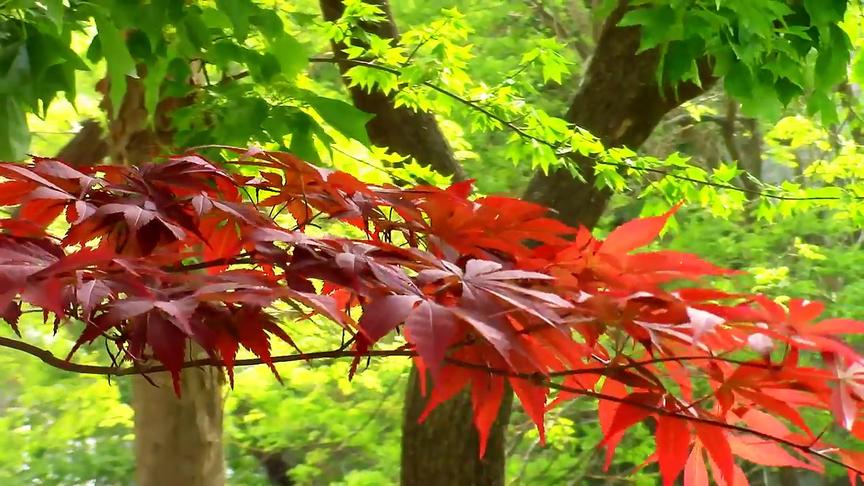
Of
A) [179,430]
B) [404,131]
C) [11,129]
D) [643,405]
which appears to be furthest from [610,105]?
[643,405]

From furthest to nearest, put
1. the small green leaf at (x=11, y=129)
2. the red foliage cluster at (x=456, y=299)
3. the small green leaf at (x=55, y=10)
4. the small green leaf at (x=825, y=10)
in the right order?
the small green leaf at (x=825, y=10), the small green leaf at (x=11, y=129), the small green leaf at (x=55, y=10), the red foliage cluster at (x=456, y=299)

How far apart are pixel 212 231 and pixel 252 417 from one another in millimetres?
2086

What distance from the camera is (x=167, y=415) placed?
1.19m

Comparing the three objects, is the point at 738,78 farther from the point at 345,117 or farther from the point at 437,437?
the point at 437,437

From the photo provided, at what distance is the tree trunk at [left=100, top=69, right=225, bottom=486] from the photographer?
3.82 feet

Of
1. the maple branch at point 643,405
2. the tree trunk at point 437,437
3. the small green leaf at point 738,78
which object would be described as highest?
the small green leaf at point 738,78

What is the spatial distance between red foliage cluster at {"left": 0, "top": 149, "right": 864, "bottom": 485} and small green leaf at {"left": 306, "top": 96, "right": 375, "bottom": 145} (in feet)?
0.87

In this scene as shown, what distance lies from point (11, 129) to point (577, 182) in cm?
109

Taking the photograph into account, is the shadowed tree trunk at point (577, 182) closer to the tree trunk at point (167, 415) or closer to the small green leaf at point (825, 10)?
the tree trunk at point (167, 415)

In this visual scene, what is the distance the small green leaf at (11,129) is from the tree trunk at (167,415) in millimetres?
472

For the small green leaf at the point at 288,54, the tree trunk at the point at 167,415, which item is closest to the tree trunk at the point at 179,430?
the tree trunk at the point at 167,415

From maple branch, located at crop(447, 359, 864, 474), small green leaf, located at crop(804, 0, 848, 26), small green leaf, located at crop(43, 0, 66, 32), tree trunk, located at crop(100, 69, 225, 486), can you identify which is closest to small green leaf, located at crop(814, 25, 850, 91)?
small green leaf, located at crop(804, 0, 848, 26)

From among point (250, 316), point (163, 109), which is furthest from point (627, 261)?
point (163, 109)

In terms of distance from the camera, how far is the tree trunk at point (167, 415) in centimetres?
116
